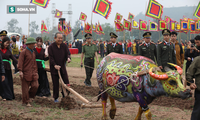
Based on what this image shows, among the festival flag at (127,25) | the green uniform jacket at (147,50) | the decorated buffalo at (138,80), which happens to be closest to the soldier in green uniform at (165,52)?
the green uniform jacket at (147,50)

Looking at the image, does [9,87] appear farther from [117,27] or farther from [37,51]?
[117,27]

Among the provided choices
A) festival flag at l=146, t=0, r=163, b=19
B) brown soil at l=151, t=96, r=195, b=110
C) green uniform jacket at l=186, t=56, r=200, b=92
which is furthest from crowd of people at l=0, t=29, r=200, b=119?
festival flag at l=146, t=0, r=163, b=19

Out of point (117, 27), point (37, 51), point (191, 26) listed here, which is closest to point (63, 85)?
point (37, 51)

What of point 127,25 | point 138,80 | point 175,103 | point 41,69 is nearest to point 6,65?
point 41,69

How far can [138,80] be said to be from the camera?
4.59m

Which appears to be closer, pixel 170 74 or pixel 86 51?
pixel 170 74

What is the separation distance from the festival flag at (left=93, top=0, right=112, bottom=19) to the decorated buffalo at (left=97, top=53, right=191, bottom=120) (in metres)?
7.68

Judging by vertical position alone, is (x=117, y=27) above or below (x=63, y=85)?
Answer: above

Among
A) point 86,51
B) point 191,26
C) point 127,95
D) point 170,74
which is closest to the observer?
point 170,74

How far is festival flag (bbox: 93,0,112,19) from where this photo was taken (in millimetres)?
12852

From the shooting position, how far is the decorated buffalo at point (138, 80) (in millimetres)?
4129

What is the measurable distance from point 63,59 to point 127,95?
110 inches

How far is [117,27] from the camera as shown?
69.2ft

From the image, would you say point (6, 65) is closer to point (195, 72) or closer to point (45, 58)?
point (45, 58)
